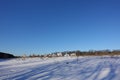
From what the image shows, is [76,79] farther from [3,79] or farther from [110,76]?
[3,79]

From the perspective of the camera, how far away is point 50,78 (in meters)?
8.13

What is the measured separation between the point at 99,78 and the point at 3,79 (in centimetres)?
395

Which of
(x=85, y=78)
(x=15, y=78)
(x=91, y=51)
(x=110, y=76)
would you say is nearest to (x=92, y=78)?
(x=85, y=78)

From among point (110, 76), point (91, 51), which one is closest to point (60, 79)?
point (110, 76)

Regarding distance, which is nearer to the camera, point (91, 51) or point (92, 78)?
point (92, 78)

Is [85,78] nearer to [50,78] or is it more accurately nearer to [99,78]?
[99,78]

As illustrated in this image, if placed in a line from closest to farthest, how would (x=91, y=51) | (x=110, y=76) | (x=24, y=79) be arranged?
(x=24, y=79) → (x=110, y=76) → (x=91, y=51)

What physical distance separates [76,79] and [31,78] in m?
1.85

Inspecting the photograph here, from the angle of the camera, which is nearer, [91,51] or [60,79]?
[60,79]

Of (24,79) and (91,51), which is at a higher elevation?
(91,51)

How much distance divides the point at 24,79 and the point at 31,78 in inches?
11.8

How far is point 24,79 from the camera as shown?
26.1 ft

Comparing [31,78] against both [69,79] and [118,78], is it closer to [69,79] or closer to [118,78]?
[69,79]

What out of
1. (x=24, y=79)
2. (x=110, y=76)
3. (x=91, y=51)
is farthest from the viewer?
(x=91, y=51)
